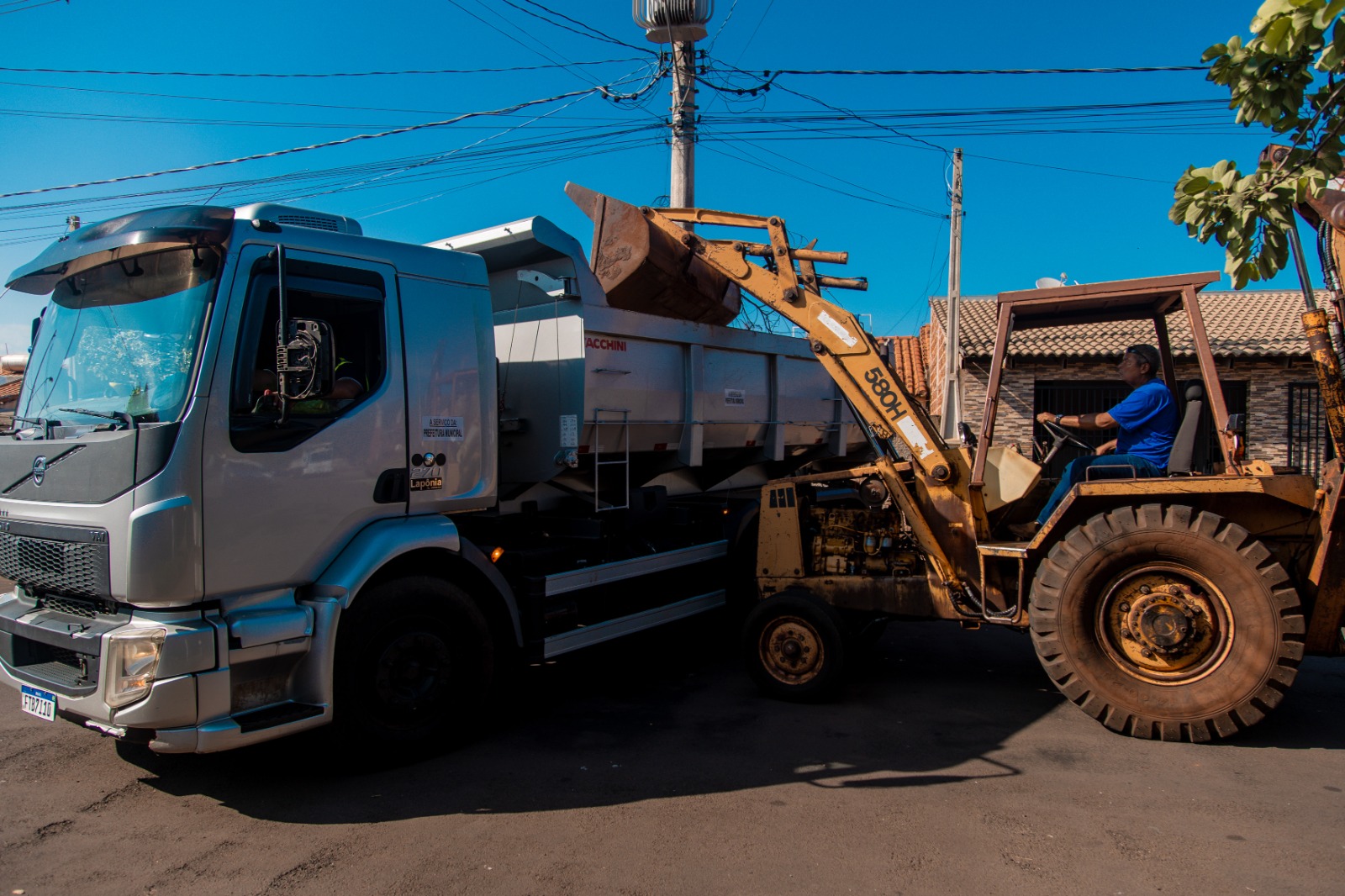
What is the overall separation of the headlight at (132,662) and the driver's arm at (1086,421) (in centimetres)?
526

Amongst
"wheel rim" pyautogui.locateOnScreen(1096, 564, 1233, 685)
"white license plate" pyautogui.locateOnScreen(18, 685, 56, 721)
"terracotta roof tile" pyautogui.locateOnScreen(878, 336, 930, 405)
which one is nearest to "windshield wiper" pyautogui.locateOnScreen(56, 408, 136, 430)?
"white license plate" pyautogui.locateOnScreen(18, 685, 56, 721)

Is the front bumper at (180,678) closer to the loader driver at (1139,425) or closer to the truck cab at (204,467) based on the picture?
the truck cab at (204,467)

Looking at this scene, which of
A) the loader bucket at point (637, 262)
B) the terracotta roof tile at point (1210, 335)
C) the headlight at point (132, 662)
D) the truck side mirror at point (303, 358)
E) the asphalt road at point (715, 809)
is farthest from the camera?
the terracotta roof tile at point (1210, 335)

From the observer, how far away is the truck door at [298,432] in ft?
13.3

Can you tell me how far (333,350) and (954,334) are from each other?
15.7 meters

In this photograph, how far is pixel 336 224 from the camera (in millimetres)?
4902

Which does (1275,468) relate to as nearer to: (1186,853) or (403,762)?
(1186,853)

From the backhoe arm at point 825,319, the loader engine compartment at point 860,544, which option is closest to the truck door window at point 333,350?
the backhoe arm at point 825,319

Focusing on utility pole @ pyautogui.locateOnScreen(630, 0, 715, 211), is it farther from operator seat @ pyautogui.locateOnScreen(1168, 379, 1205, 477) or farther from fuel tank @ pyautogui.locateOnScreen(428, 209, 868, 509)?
operator seat @ pyautogui.locateOnScreen(1168, 379, 1205, 477)

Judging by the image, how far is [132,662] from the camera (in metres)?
3.79

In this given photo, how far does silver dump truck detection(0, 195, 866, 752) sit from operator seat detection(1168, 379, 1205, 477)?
3.65 m

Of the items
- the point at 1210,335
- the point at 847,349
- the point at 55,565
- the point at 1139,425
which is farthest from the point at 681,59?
the point at 1210,335

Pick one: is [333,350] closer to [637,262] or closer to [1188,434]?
[637,262]

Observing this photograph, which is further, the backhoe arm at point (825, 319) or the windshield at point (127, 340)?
the backhoe arm at point (825, 319)
